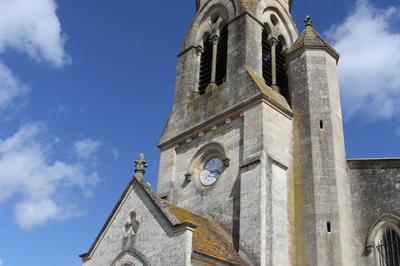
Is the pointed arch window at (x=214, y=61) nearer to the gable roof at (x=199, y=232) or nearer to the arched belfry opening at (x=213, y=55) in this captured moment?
the arched belfry opening at (x=213, y=55)

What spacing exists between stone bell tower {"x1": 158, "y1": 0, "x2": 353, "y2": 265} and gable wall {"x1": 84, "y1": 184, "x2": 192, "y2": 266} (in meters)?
2.83

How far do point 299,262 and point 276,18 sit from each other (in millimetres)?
13215

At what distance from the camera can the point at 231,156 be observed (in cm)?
2069

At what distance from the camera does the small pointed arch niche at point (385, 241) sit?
17859 millimetres

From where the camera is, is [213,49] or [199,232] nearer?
[199,232]

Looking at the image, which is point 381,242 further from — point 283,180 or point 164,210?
point 164,210

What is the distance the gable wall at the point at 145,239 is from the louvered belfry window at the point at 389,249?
679 cm

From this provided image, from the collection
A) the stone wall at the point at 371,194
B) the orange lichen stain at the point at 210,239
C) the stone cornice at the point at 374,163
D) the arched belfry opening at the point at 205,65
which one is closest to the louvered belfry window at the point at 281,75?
the arched belfry opening at the point at 205,65

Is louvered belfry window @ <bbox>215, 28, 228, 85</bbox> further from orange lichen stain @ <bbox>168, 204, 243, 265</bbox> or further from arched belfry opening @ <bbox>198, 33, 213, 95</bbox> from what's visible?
orange lichen stain @ <bbox>168, 204, 243, 265</bbox>

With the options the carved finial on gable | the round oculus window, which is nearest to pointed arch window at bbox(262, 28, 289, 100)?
the round oculus window

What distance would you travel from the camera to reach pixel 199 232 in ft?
58.2

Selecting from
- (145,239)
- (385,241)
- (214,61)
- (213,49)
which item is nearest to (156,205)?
(145,239)

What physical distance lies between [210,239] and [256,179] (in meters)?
2.65

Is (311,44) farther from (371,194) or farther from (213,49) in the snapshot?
(371,194)
